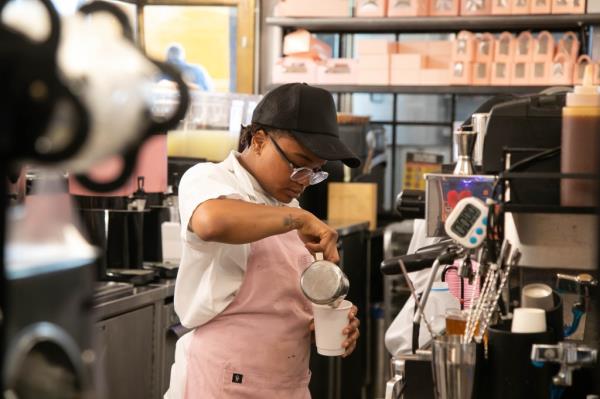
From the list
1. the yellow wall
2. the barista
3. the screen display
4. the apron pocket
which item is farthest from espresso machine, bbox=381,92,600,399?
the yellow wall

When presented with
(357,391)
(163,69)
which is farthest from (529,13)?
(163,69)

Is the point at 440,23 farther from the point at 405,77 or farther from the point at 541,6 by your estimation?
the point at 541,6

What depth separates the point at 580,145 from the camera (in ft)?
5.70

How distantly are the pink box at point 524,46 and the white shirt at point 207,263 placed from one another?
11.6ft

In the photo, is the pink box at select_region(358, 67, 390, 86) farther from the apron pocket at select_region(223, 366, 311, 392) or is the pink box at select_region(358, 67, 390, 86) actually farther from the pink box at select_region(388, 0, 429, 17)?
the apron pocket at select_region(223, 366, 311, 392)

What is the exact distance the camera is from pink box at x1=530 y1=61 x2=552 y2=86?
541cm

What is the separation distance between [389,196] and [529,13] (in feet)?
4.84

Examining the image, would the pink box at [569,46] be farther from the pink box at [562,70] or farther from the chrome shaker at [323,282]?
the chrome shaker at [323,282]

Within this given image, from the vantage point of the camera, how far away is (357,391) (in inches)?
214

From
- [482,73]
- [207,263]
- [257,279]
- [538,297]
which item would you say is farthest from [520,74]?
[538,297]

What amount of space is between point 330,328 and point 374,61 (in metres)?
3.74

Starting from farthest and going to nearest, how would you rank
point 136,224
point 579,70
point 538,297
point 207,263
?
point 579,70 → point 136,224 → point 207,263 → point 538,297

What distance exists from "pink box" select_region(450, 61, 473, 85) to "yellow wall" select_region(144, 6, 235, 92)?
1646mm

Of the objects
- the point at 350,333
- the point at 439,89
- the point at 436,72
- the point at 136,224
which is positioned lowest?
Result: the point at 350,333
